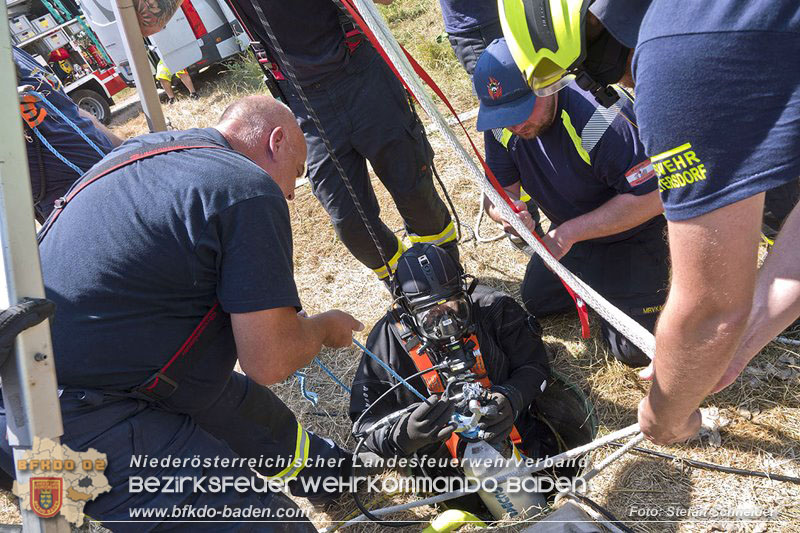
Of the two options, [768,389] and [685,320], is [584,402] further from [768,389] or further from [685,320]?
[685,320]

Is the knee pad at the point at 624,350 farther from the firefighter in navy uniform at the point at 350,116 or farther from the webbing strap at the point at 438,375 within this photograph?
the firefighter in navy uniform at the point at 350,116

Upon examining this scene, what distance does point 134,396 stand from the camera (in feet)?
7.97

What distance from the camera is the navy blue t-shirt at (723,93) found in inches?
46.8

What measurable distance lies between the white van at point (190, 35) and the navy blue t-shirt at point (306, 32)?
24.0 feet

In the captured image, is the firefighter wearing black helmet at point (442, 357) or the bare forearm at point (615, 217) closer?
the firefighter wearing black helmet at point (442, 357)

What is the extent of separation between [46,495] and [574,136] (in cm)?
266

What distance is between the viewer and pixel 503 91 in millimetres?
2996

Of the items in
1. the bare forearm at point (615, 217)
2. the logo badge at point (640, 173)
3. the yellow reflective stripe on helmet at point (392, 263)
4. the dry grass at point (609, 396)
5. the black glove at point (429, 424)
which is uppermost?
the logo badge at point (640, 173)

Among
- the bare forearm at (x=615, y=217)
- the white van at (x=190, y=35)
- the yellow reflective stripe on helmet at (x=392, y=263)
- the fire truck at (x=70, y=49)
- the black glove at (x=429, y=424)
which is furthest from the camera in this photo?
the fire truck at (x=70, y=49)

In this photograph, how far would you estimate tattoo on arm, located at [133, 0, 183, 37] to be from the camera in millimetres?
2939

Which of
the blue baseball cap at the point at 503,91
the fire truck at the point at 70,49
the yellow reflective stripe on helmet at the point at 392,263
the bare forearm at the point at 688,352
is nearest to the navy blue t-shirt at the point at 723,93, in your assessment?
the bare forearm at the point at 688,352

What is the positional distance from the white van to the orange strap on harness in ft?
28.3

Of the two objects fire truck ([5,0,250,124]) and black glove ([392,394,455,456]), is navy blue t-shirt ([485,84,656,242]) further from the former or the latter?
fire truck ([5,0,250,124])

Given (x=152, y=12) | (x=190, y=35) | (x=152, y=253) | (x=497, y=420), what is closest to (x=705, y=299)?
(x=497, y=420)
